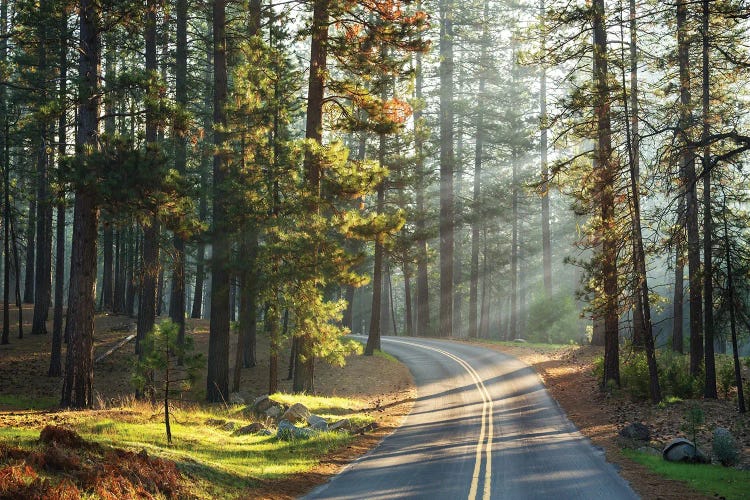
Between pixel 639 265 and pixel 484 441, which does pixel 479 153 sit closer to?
pixel 639 265

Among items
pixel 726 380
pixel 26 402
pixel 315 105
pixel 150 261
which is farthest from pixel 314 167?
pixel 726 380

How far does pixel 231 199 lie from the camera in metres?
20.7

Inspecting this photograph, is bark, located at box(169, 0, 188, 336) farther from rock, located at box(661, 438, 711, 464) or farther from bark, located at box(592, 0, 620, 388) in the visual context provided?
rock, located at box(661, 438, 711, 464)

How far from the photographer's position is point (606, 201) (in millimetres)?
21422

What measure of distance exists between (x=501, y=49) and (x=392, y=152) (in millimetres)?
19512

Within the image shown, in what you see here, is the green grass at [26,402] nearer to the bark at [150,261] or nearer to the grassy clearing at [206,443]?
the bark at [150,261]

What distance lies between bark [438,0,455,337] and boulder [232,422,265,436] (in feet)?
84.4

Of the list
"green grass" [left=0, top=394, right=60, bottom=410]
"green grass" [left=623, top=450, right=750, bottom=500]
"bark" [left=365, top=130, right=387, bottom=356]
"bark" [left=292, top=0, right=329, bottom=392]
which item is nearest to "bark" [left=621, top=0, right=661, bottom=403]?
"green grass" [left=623, top=450, right=750, bottom=500]

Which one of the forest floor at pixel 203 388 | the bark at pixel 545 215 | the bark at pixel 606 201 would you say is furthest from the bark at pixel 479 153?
the bark at pixel 606 201

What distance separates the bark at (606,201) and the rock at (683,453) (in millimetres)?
6492

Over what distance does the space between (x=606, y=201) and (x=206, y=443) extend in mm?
15362

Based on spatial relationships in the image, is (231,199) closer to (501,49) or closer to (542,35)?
(542,35)

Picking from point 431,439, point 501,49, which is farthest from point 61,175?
point 501,49

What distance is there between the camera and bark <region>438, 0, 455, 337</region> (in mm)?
41656
